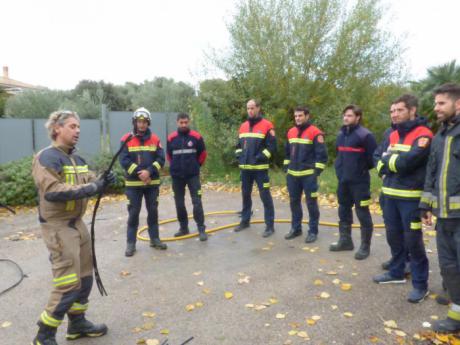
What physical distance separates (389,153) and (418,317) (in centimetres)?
173

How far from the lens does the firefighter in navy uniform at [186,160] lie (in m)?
6.56

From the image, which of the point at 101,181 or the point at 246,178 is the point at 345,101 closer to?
the point at 246,178

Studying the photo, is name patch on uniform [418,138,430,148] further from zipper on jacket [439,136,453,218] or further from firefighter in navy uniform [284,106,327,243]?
firefighter in navy uniform [284,106,327,243]

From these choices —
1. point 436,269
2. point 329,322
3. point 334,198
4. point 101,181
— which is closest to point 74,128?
point 101,181

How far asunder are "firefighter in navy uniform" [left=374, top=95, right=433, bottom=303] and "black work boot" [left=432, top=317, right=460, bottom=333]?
56 centimetres

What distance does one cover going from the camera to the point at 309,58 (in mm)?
13328

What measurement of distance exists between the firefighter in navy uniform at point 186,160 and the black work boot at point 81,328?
3023 millimetres

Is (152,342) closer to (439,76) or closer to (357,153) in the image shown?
(357,153)

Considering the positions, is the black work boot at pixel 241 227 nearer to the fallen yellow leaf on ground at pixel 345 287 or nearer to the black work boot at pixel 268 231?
the black work boot at pixel 268 231

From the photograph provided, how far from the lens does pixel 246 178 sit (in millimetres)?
7031

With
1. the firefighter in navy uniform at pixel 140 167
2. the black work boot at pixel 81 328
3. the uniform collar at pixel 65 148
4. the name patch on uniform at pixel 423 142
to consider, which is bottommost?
the black work boot at pixel 81 328

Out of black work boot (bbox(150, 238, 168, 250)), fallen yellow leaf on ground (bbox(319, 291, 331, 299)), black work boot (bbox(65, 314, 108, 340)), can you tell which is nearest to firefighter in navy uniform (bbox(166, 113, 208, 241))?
black work boot (bbox(150, 238, 168, 250))

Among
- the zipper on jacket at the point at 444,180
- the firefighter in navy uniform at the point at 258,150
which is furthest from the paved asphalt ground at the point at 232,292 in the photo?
the zipper on jacket at the point at 444,180

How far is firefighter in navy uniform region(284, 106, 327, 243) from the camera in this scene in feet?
20.2
